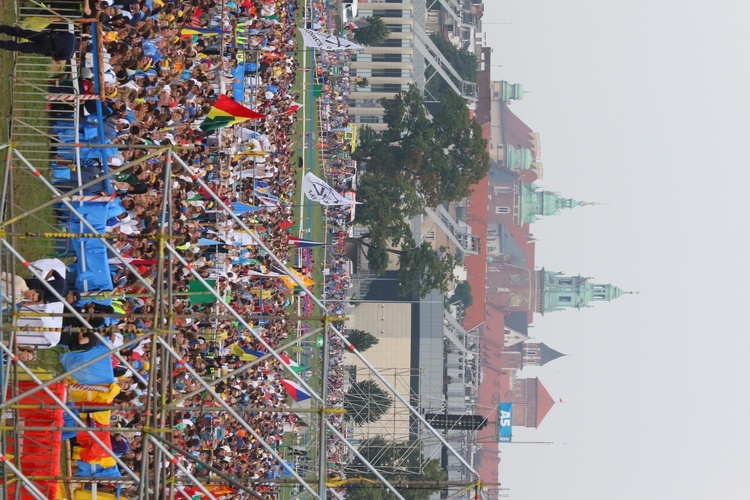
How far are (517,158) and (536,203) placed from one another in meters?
7.40

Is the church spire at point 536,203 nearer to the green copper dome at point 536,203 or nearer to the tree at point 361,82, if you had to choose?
the green copper dome at point 536,203

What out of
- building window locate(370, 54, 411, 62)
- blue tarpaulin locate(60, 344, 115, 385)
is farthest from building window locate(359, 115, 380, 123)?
blue tarpaulin locate(60, 344, 115, 385)

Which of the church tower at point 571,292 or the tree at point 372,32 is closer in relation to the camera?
the tree at point 372,32

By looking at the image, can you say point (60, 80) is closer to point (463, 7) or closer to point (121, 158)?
point (121, 158)

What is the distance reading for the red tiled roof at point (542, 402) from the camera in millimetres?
172125

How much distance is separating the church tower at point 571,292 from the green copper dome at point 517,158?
17.9m

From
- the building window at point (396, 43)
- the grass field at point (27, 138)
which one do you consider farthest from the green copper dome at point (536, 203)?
the grass field at point (27, 138)

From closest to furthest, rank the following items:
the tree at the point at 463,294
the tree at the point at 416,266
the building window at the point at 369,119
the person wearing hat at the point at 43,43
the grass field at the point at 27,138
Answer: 1. the person wearing hat at the point at 43,43
2. the grass field at the point at 27,138
3. the tree at the point at 416,266
4. the building window at the point at 369,119
5. the tree at the point at 463,294

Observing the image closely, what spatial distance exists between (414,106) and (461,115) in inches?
118

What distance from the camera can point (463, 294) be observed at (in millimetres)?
105312

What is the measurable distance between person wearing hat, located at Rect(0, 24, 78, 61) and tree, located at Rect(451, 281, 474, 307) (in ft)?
280

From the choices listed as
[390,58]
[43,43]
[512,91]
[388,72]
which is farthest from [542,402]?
[43,43]

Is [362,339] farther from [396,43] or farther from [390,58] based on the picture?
[396,43]

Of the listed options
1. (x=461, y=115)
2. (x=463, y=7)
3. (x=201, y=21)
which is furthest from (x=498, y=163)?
(x=201, y=21)
